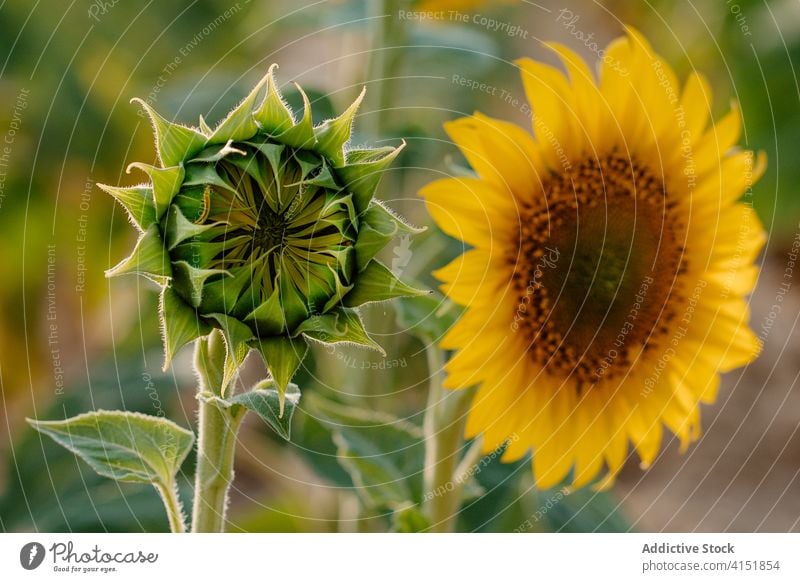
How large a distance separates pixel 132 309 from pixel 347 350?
200 mm

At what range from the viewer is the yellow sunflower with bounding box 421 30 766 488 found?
0.54 m

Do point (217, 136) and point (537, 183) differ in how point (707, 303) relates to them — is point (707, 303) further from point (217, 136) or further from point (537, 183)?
point (217, 136)

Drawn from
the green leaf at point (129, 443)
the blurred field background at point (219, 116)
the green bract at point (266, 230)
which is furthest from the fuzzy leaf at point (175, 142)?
the blurred field background at point (219, 116)

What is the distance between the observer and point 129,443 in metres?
0.46

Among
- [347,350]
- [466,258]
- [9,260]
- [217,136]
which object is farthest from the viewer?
[9,260]

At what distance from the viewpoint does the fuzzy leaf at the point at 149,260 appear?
35 centimetres

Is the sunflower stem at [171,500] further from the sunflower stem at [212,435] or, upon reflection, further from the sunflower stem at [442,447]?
the sunflower stem at [442,447]

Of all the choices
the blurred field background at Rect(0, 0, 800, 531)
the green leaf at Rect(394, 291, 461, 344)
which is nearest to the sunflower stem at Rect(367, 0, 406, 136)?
the blurred field background at Rect(0, 0, 800, 531)

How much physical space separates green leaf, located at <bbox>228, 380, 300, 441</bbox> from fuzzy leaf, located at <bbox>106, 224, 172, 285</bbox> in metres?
0.06

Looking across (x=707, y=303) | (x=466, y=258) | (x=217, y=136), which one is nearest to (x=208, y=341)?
(x=217, y=136)

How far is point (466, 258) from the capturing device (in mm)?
535

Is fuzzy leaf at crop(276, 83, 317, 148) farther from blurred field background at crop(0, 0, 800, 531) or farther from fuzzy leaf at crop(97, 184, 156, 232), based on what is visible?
blurred field background at crop(0, 0, 800, 531)

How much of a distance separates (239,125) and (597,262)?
272mm

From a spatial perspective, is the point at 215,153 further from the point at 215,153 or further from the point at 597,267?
the point at 597,267
